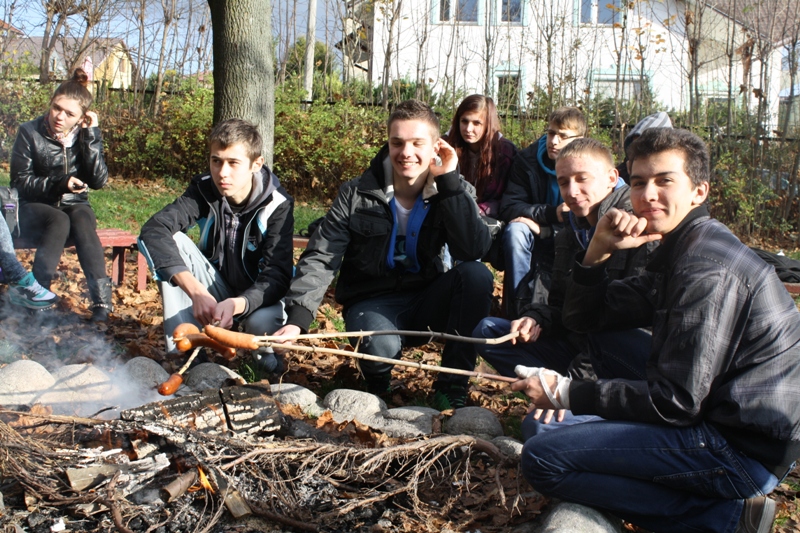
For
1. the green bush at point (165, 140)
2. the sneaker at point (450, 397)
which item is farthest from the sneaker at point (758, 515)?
the green bush at point (165, 140)

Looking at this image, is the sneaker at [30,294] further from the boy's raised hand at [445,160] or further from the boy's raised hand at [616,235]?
the boy's raised hand at [616,235]

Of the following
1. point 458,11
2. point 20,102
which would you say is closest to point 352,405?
point 458,11

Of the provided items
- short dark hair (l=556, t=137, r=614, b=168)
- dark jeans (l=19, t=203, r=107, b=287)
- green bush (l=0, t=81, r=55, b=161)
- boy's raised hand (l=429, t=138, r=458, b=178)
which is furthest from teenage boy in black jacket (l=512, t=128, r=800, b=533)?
green bush (l=0, t=81, r=55, b=161)

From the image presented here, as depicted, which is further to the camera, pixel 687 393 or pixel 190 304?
pixel 190 304

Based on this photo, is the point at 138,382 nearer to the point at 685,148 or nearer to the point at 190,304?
the point at 190,304

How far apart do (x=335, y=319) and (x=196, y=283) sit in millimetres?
1880

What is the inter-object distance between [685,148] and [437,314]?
1.82 metres

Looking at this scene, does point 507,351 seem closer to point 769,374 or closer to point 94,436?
point 769,374

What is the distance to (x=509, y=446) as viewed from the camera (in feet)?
10.9

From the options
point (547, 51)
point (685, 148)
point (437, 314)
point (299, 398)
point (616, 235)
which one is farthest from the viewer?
point (547, 51)

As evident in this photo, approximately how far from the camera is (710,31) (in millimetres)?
11344

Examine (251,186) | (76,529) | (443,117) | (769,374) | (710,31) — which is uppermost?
(710,31)

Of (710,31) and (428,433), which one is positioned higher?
(710,31)

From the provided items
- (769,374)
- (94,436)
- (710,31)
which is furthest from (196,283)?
(710,31)
